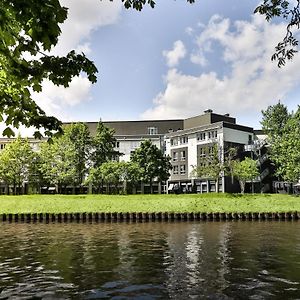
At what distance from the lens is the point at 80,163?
8275 cm

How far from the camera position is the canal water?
13.6 meters

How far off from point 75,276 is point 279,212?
37.2m

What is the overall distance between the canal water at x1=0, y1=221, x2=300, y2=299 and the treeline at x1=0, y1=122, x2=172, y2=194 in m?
50.7

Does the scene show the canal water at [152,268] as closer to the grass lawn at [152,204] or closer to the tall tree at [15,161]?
the grass lawn at [152,204]

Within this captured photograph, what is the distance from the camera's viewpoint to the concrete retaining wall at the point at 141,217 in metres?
47.7

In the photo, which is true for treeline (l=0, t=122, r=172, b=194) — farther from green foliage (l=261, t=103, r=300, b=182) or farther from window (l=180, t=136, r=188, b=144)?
green foliage (l=261, t=103, r=300, b=182)

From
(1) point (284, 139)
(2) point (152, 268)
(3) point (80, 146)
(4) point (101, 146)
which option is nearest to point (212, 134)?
(1) point (284, 139)

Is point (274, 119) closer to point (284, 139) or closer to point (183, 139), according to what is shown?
point (284, 139)

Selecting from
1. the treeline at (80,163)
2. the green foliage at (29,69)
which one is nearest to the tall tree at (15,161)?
the treeline at (80,163)

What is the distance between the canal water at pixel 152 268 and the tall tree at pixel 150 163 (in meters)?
50.7

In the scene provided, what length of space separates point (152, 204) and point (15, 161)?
4125 centimetres

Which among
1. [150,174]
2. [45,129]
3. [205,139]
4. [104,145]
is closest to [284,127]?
[205,139]

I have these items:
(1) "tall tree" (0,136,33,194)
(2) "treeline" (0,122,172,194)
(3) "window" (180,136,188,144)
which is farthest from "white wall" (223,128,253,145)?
(1) "tall tree" (0,136,33,194)

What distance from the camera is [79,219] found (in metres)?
49.0
